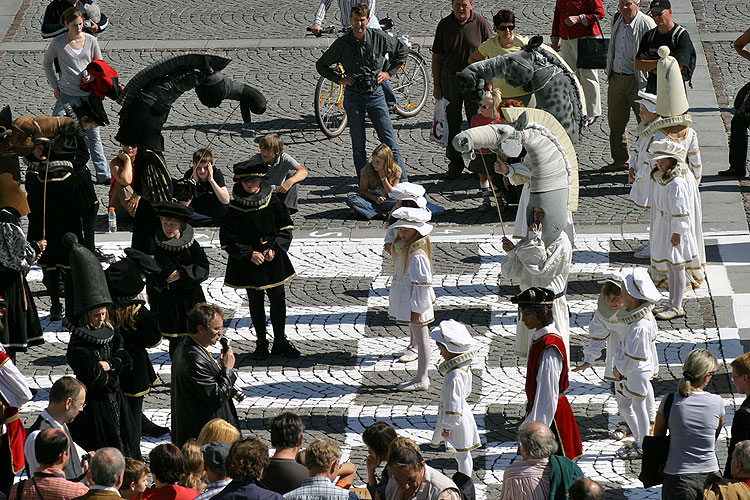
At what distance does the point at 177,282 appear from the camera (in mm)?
11039

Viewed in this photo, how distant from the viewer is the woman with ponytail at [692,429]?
27.8ft

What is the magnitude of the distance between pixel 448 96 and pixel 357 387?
6.00 meters

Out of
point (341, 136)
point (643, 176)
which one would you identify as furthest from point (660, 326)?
point (341, 136)

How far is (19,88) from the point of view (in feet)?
64.2

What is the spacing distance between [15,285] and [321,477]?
4845 millimetres

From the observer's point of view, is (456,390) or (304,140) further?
(304,140)

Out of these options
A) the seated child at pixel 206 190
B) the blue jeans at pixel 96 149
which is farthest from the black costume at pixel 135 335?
the blue jeans at pixel 96 149

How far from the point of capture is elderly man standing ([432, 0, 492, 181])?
1627 cm

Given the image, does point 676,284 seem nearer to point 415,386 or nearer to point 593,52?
point 415,386

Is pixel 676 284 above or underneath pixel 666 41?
underneath

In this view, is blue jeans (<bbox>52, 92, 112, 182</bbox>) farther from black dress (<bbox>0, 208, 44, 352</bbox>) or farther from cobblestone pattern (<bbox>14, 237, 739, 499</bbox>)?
black dress (<bbox>0, 208, 44, 352</bbox>)

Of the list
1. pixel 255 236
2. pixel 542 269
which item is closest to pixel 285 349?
pixel 255 236

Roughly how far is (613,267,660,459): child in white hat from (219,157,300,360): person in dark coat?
3304 millimetres

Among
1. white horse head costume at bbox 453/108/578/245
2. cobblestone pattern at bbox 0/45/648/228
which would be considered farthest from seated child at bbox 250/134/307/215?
white horse head costume at bbox 453/108/578/245
